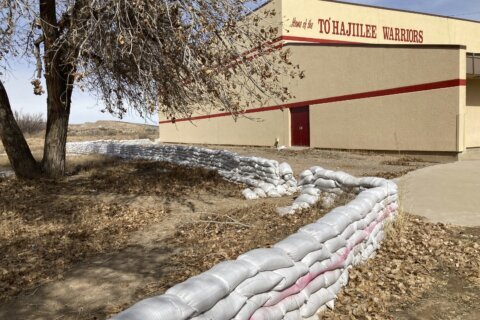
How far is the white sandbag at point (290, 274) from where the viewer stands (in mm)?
3232

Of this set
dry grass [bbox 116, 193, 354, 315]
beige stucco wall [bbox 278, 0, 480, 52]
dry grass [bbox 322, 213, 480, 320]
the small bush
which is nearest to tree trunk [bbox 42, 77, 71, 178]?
dry grass [bbox 116, 193, 354, 315]

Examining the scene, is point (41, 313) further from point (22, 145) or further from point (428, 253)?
point (22, 145)

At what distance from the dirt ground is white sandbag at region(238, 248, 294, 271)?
86 cm

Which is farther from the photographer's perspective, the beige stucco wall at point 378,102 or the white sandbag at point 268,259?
the beige stucco wall at point 378,102

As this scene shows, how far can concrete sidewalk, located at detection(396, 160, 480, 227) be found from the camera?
284 inches

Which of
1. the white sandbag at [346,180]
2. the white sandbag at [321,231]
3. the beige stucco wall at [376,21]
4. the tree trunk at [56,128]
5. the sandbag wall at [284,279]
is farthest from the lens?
the beige stucco wall at [376,21]

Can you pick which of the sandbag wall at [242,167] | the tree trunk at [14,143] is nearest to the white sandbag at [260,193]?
the sandbag wall at [242,167]

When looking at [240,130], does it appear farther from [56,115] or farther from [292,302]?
[292,302]

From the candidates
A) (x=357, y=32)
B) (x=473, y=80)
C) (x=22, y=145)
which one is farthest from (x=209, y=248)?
(x=357, y=32)

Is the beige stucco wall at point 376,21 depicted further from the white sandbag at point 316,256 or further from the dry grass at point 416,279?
the white sandbag at point 316,256

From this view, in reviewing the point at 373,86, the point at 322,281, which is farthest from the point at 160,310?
the point at 373,86

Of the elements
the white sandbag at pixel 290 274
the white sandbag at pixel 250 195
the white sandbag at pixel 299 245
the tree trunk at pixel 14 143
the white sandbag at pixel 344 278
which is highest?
the tree trunk at pixel 14 143

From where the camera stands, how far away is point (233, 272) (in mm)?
2848

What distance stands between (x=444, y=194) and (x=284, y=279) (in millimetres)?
6563
